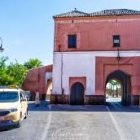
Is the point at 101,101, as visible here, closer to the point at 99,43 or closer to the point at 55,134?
the point at 99,43

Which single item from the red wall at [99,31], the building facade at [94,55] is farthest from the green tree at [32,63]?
the building facade at [94,55]

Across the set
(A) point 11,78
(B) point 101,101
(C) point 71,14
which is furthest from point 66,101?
(A) point 11,78

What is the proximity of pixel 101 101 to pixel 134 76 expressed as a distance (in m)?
3.88

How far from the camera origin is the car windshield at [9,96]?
15039mm

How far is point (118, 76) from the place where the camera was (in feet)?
133

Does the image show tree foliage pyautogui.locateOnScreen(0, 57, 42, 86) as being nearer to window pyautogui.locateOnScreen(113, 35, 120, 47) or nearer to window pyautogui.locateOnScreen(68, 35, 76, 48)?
window pyautogui.locateOnScreen(68, 35, 76, 48)

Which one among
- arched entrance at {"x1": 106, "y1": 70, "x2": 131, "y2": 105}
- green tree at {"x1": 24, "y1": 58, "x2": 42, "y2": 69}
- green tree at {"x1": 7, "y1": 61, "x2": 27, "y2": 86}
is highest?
green tree at {"x1": 24, "y1": 58, "x2": 42, "y2": 69}

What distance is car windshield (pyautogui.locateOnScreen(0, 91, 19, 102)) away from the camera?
1504 cm

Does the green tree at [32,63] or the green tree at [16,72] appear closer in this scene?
the green tree at [16,72]

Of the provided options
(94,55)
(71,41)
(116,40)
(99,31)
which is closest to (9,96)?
(94,55)

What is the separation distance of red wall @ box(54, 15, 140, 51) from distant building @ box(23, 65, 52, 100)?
35.6 ft

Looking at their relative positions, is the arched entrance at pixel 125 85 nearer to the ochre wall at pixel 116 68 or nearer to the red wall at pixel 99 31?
the ochre wall at pixel 116 68

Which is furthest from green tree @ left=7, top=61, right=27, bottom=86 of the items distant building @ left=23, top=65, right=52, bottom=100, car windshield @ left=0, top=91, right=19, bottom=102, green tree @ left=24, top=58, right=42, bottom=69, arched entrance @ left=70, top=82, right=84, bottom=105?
car windshield @ left=0, top=91, right=19, bottom=102

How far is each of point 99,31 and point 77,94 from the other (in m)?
6.51
